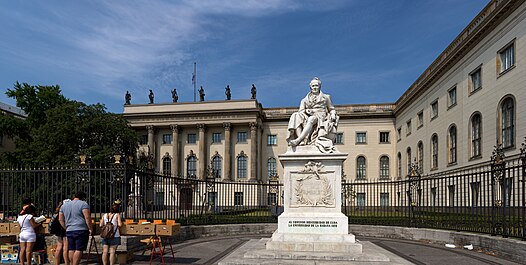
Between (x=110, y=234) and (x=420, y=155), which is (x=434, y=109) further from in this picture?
(x=110, y=234)

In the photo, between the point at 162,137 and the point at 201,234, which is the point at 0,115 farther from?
the point at 201,234

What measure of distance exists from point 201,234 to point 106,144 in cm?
2519

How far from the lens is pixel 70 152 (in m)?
34.6

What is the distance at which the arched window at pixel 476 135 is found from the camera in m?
Result: 27.8

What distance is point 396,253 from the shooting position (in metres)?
11.4

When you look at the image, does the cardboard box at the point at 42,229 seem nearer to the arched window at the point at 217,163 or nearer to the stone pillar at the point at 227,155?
the stone pillar at the point at 227,155

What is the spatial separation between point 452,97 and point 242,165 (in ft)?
97.2

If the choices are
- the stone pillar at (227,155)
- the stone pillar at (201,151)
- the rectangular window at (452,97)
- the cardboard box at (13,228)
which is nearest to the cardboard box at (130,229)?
the cardboard box at (13,228)

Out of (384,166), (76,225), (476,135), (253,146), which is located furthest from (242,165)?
(76,225)

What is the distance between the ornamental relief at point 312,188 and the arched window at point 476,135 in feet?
74.7

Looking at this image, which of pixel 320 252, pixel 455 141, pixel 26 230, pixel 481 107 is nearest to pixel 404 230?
pixel 320 252

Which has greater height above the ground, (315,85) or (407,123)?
Answer: (407,123)

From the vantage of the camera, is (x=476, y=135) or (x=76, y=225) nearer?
(x=76, y=225)

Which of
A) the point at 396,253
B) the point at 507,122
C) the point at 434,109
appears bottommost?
the point at 396,253
